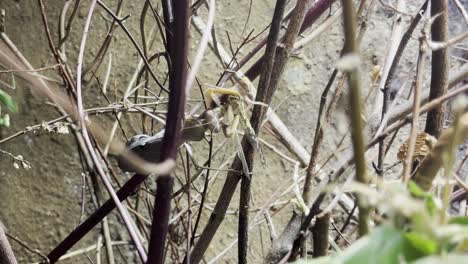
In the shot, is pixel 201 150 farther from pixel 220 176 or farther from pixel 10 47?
pixel 10 47

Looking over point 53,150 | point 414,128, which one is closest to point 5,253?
point 414,128

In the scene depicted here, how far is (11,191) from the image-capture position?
118 cm

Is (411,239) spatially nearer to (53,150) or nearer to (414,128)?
(414,128)

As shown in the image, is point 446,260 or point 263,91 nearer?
point 446,260

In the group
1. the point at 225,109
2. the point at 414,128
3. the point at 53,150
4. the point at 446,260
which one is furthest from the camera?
the point at 53,150

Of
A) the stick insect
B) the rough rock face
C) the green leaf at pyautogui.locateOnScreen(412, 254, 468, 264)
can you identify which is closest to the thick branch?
the stick insect

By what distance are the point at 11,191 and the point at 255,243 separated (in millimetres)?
495

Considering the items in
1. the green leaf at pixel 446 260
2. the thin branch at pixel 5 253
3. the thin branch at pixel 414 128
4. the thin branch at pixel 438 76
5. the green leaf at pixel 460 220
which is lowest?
the thin branch at pixel 5 253

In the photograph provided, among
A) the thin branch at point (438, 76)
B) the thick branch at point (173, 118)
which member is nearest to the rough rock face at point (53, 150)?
the thin branch at point (438, 76)

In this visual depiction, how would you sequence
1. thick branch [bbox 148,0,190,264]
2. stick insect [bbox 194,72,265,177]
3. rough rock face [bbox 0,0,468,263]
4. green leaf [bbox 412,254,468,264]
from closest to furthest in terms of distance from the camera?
green leaf [bbox 412,254,468,264]
thick branch [bbox 148,0,190,264]
stick insect [bbox 194,72,265,177]
rough rock face [bbox 0,0,468,263]

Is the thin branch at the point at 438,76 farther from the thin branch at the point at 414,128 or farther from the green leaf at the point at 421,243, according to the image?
the green leaf at the point at 421,243

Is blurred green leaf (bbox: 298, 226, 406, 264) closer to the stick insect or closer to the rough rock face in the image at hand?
the stick insect

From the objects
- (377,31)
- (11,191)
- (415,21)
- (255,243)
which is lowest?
(255,243)

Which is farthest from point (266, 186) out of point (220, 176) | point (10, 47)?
point (10, 47)
